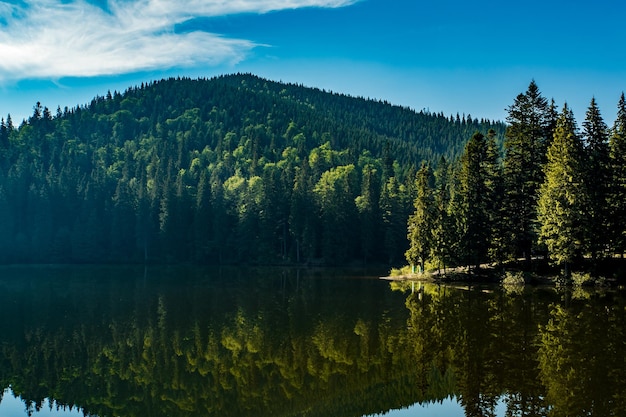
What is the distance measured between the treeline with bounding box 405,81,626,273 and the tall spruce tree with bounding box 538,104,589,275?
0.33 feet

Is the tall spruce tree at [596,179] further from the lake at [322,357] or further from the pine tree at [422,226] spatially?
the pine tree at [422,226]

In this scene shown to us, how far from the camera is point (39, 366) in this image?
29.6 m

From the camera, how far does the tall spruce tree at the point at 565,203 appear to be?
5847cm

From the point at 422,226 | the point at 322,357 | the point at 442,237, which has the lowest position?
the point at 322,357

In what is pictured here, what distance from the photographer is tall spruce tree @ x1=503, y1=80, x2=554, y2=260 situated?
6738cm

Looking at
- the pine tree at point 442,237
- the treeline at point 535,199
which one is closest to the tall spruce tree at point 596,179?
the treeline at point 535,199

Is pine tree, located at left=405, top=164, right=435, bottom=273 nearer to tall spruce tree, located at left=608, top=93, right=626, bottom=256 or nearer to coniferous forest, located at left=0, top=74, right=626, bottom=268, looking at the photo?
coniferous forest, located at left=0, top=74, right=626, bottom=268

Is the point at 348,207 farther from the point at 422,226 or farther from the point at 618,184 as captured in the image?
the point at 618,184

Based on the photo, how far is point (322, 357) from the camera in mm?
30078

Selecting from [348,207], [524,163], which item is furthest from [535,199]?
[348,207]

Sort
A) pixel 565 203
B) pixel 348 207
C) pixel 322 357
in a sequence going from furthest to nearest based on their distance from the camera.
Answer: pixel 348 207 → pixel 565 203 → pixel 322 357

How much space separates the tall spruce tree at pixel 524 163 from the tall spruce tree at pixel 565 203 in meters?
5.24

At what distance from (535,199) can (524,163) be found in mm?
5073

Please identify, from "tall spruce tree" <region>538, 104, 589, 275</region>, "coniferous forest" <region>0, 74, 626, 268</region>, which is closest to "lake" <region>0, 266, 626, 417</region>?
"tall spruce tree" <region>538, 104, 589, 275</region>
